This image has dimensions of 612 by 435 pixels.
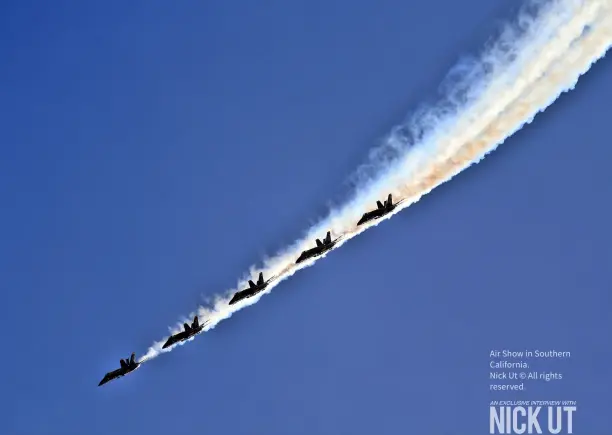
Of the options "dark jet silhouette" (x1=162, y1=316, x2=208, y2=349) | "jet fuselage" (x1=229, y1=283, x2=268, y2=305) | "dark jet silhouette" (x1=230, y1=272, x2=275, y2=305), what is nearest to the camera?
"dark jet silhouette" (x1=230, y1=272, x2=275, y2=305)

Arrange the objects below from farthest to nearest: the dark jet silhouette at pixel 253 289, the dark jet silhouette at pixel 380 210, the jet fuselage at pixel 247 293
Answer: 1. the jet fuselage at pixel 247 293
2. the dark jet silhouette at pixel 253 289
3. the dark jet silhouette at pixel 380 210

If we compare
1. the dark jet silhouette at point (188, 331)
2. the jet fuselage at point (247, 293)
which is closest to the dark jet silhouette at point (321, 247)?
the jet fuselage at point (247, 293)

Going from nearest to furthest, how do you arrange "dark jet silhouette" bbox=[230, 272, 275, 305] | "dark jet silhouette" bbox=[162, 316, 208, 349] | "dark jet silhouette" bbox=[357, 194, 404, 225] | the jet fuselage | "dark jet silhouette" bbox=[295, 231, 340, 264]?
"dark jet silhouette" bbox=[357, 194, 404, 225] → "dark jet silhouette" bbox=[295, 231, 340, 264] → "dark jet silhouette" bbox=[230, 272, 275, 305] → the jet fuselage → "dark jet silhouette" bbox=[162, 316, 208, 349]

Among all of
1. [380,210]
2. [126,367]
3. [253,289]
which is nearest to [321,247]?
[380,210]

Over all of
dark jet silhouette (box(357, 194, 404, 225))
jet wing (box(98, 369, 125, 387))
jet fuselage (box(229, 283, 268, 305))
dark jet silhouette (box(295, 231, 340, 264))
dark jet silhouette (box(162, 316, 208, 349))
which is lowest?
jet wing (box(98, 369, 125, 387))

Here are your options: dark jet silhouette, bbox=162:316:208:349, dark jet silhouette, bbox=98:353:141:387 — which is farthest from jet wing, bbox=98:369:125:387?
dark jet silhouette, bbox=162:316:208:349

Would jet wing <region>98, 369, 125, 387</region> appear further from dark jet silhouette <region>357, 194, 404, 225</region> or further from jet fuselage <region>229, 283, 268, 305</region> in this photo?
dark jet silhouette <region>357, 194, 404, 225</region>

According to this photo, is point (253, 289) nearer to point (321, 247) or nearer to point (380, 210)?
point (321, 247)

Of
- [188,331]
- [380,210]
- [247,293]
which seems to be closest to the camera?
[380,210]

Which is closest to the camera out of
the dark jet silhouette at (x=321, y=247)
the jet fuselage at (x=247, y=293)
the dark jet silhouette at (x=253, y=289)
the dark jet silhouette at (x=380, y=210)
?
the dark jet silhouette at (x=380, y=210)

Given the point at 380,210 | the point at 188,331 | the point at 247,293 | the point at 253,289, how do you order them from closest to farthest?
the point at 380,210 < the point at 253,289 < the point at 247,293 < the point at 188,331

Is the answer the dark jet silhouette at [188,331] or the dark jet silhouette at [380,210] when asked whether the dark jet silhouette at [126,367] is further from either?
the dark jet silhouette at [380,210]

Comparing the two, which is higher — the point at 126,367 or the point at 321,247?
the point at 321,247

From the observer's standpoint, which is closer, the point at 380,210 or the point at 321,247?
the point at 380,210
